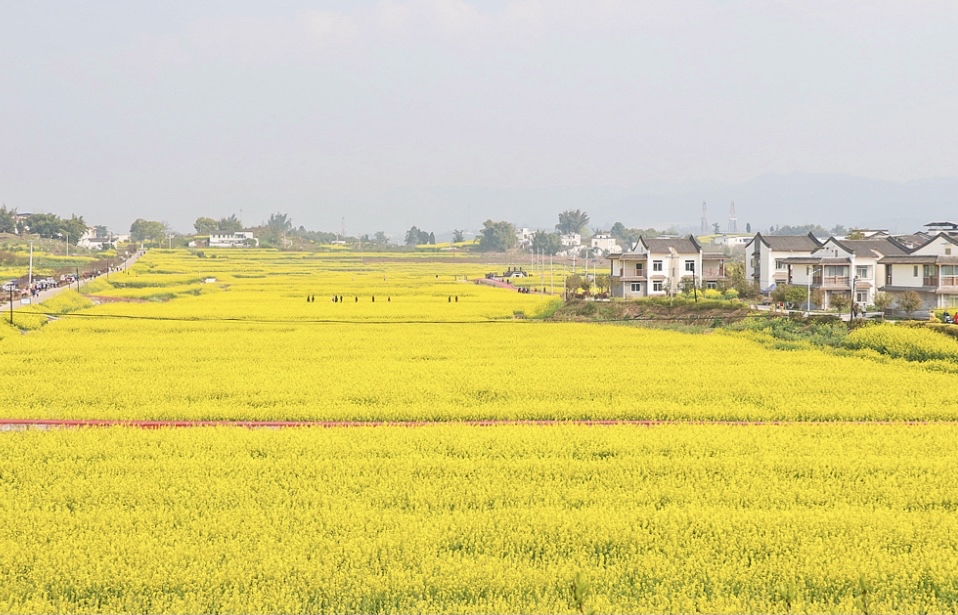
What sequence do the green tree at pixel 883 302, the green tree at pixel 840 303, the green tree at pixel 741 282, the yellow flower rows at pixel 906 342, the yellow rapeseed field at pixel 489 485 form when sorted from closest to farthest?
the yellow rapeseed field at pixel 489 485 → the yellow flower rows at pixel 906 342 → the green tree at pixel 883 302 → the green tree at pixel 840 303 → the green tree at pixel 741 282

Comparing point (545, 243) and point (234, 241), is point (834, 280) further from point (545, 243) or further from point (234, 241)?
point (234, 241)

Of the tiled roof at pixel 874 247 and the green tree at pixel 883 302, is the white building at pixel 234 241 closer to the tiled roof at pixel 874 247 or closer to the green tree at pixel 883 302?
the tiled roof at pixel 874 247

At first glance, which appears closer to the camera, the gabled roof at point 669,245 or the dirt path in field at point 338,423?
the dirt path in field at point 338,423

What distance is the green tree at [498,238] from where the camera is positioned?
592 ft

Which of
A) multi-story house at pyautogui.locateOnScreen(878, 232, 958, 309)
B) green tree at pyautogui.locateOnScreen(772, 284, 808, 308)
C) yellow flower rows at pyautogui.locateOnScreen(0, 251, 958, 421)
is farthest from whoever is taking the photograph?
green tree at pyautogui.locateOnScreen(772, 284, 808, 308)

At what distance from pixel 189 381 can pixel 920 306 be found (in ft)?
111

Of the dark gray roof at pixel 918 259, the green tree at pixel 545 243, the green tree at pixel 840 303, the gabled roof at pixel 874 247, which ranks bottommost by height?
the green tree at pixel 840 303

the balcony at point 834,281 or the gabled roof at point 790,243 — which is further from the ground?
the gabled roof at point 790,243

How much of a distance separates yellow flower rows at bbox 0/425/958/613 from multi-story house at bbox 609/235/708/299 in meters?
40.3

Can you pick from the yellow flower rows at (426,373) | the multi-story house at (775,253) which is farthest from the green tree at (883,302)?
the multi-story house at (775,253)

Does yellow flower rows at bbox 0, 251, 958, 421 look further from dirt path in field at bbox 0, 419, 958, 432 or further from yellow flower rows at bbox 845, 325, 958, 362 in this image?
yellow flower rows at bbox 845, 325, 958, 362

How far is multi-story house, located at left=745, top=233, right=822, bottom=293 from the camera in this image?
5528 centimetres

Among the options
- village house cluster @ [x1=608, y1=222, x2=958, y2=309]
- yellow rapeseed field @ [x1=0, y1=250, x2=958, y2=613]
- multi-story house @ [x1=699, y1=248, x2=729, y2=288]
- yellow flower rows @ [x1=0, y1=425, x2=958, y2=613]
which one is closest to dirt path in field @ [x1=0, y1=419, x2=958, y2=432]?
yellow rapeseed field @ [x1=0, y1=250, x2=958, y2=613]

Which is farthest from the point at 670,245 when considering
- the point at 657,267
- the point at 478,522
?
the point at 478,522
